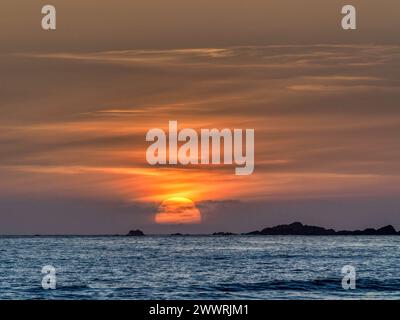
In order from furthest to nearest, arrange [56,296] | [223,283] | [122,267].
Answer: [122,267], [223,283], [56,296]

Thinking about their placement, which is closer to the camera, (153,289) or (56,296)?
(56,296)

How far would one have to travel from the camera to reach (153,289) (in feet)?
187

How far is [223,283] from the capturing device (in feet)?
203
